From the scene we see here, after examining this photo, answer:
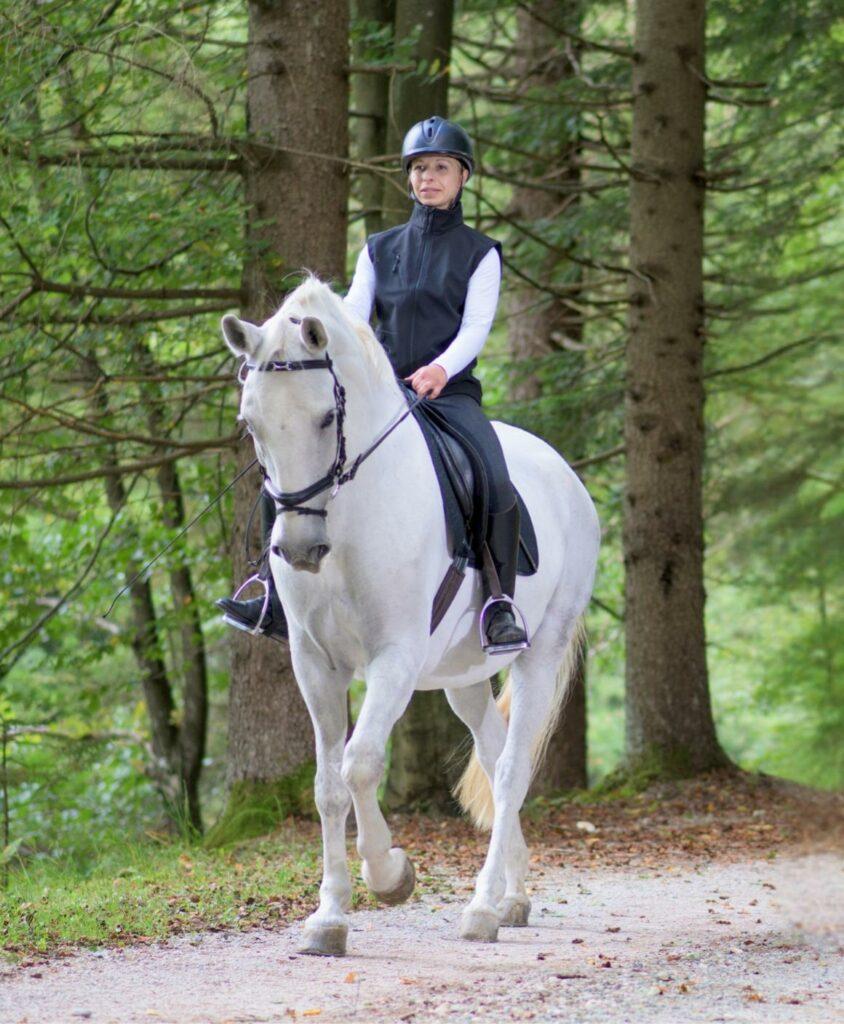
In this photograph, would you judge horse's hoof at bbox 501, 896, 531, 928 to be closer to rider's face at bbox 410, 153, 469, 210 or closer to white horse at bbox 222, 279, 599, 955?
white horse at bbox 222, 279, 599, 955

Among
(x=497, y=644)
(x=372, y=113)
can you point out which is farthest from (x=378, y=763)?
(x=372, y=113)

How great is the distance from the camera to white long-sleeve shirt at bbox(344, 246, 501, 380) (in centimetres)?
639

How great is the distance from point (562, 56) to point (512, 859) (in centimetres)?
1100

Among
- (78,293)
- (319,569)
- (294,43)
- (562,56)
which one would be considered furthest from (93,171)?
(562,56)

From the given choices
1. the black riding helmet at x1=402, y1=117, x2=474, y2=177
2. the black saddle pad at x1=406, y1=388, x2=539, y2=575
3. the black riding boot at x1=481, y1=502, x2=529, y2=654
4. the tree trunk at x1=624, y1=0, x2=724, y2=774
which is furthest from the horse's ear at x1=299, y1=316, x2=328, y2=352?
the tree trunk at x1=624, y1=0, x2=724, y2=774

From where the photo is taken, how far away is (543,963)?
5836mm

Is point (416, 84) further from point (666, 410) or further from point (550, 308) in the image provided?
point (550, 308)

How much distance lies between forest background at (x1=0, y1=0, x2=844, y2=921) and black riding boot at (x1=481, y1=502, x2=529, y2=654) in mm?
2048

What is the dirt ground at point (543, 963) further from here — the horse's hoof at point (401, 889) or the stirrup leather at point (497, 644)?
the stirrup leather at point (497, 644)

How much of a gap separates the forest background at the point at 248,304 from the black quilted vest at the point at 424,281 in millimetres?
2095

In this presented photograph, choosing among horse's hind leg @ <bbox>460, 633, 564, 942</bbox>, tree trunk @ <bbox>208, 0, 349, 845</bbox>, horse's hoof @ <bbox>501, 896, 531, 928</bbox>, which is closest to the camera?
horse's hind leg @ <bbox>460, 633, 564, 942</bbox>

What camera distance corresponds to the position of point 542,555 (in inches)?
287

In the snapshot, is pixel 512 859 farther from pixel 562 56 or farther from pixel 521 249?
pixel 562 56

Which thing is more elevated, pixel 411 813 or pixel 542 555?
pixel 542 555
